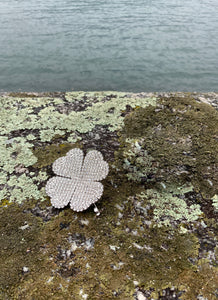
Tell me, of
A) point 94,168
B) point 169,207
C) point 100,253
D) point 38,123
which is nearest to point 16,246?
point 100,253

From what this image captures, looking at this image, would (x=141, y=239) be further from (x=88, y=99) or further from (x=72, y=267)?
(x=88, y=99)

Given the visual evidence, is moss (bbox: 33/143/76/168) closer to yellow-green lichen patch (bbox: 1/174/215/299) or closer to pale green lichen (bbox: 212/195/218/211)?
yellow-green lichen patch (bbox: 1/174/215/299)

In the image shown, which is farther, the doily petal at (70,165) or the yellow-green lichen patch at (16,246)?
the doily petal at (70,165)

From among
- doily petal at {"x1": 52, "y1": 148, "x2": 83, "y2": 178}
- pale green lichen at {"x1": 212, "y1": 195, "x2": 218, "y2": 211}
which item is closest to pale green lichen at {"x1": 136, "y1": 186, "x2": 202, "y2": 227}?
pale green lichen at {"x1": 212, "y1": 195, "x2": 218, "y2": 211}

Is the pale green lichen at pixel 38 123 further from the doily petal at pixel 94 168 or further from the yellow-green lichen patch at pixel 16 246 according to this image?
the doily petal at pixel 94 168

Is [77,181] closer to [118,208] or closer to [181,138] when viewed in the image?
[118,208]

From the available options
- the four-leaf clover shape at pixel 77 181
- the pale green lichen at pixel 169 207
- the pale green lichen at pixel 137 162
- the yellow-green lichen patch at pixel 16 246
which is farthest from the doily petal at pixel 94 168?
the yellow-green lichen patch at pixel 16 246

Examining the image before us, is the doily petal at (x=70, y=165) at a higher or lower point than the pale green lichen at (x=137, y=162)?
higher
